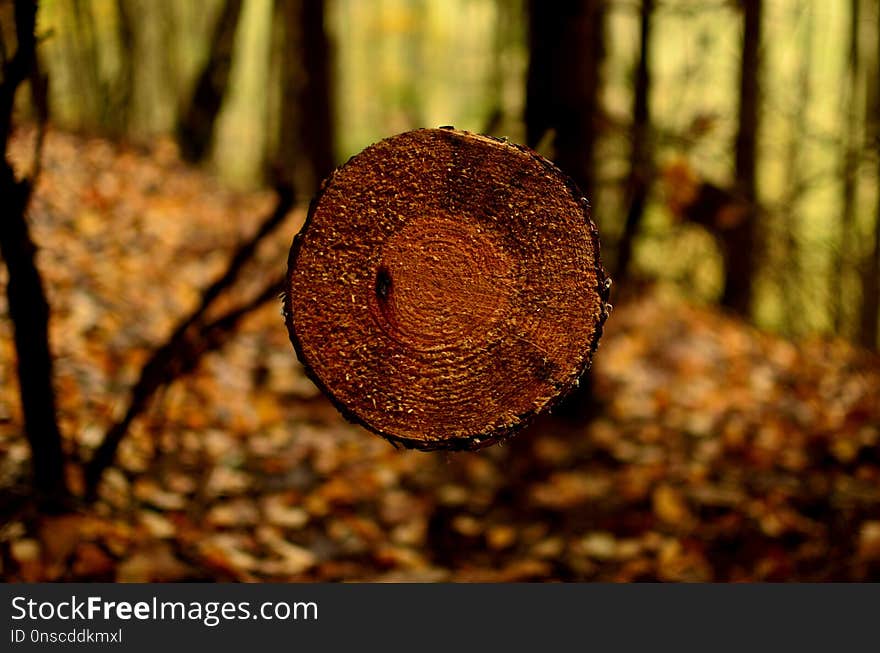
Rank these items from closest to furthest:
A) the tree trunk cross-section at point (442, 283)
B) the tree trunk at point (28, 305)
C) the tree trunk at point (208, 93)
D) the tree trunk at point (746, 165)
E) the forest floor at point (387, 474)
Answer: the tree trunk cross-section at point (442, 283), the tree trunk at point (28, 305), the forest floor at point (387, 474), the tree trunk at point (746, 165), the tree trunk at point (208, 93)

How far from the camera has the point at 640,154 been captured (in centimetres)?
375

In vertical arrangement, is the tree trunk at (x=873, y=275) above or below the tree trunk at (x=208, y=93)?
below

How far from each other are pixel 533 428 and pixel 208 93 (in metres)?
5.48

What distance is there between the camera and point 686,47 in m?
4.40

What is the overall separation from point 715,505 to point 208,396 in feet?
8.59

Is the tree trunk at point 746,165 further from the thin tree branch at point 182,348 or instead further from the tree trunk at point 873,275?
the thin tree branch at point 182,348

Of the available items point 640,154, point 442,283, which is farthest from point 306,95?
point 442,283

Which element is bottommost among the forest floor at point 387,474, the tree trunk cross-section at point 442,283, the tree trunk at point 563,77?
the forest floor at point 387,474

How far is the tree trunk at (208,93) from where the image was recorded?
18.3 feet

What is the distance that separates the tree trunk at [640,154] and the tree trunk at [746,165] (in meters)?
0.54

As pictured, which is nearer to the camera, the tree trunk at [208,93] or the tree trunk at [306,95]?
the tree trunk at [208,93]

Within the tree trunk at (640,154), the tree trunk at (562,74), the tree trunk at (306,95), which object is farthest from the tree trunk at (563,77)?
the tree trunk at (306,95)

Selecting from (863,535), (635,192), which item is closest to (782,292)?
(635,192)

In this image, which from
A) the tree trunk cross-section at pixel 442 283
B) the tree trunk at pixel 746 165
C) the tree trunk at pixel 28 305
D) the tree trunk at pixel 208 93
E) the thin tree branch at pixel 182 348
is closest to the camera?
the tree trunk cross-section at pixel 442 283
